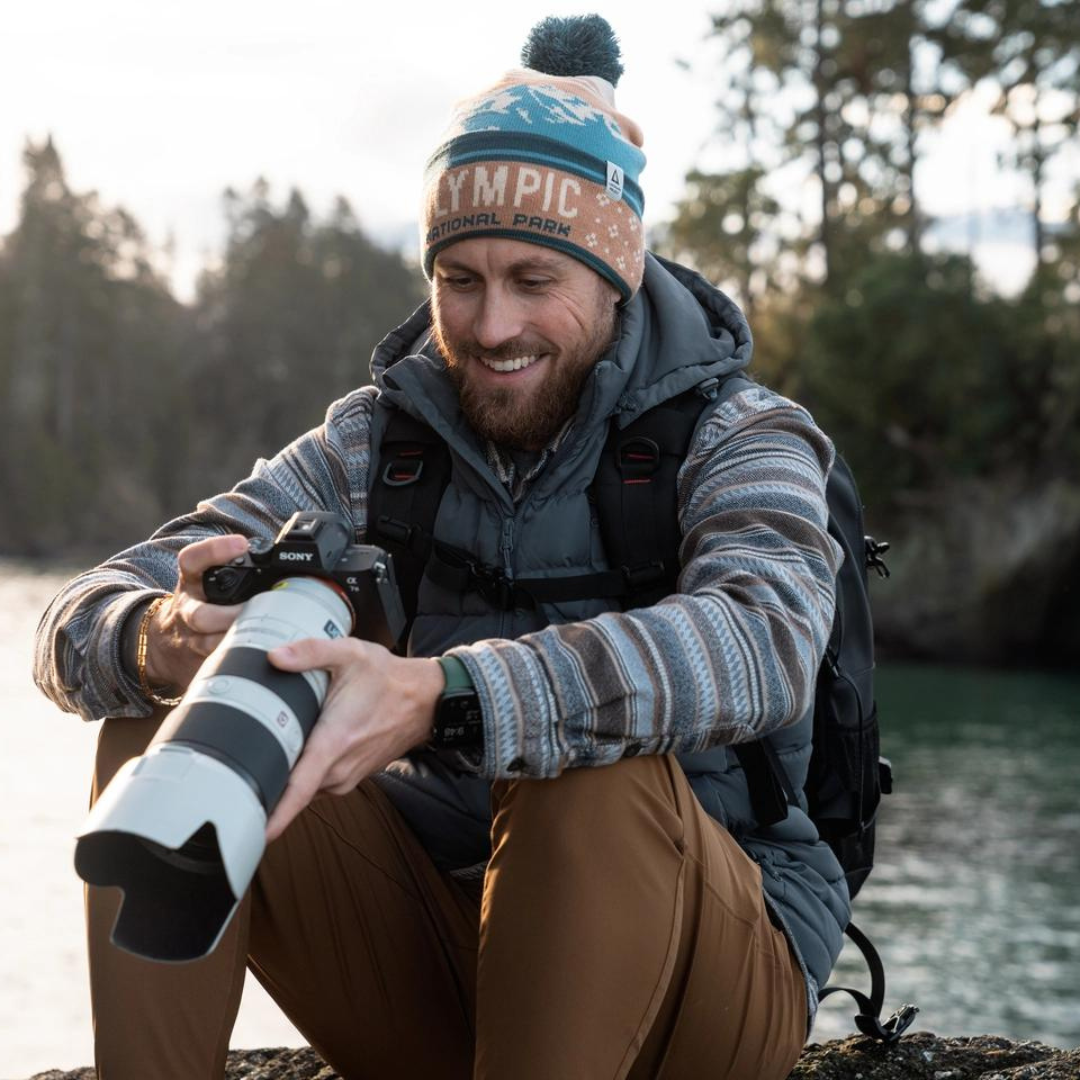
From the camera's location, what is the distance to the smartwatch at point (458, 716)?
181cm

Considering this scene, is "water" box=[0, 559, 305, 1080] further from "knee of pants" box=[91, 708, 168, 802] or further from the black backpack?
the black backpack

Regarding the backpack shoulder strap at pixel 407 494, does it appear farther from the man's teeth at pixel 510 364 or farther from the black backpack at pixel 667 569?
the man's teeth at pixel 510 364

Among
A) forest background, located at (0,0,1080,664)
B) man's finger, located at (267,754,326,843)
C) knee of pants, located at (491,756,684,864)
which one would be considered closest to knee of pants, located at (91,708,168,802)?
man's finger, located at (267,754,326,843)

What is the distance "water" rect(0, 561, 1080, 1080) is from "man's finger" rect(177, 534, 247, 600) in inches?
127

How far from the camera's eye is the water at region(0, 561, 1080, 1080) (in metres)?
7.93

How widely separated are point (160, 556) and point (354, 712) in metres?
0.77

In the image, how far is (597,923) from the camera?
1798 millimetres

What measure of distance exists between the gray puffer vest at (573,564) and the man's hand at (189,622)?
1.44 ft

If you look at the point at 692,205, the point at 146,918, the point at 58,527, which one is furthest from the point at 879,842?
the point at 58,527

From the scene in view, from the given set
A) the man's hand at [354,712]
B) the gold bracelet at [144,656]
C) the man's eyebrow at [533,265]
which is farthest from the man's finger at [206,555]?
the man's eyebrow at [533,265]

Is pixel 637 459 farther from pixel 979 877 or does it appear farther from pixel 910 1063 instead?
pixel 979 877

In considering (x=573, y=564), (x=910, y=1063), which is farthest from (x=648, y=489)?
(x=910, y=1063)

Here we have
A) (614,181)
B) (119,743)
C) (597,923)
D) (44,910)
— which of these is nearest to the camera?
(597,923)

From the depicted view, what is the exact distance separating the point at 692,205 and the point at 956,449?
616 cm
